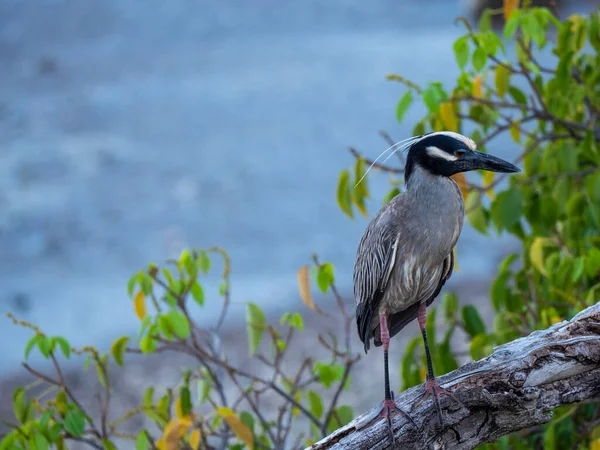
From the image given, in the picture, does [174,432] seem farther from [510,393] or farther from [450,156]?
[450,156]

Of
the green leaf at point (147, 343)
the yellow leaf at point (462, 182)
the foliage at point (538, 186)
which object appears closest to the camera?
the green leaf at point (147, 343)

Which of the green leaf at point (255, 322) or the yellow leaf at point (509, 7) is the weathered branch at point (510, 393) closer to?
the green leaf at point (255, 322)

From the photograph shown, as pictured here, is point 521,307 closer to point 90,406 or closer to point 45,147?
point 90,406

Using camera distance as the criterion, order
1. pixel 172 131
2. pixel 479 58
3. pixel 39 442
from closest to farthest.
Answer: pixel 39 442
pixel 479 58
pixel 172 131

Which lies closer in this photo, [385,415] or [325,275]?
[385,415]

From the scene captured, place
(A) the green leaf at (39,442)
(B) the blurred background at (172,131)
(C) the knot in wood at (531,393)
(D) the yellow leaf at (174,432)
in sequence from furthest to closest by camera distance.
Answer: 1. (B) the blurred background at (172,131)
2. (D) the yellow leaf at (174,432)
3. (A) the green leaf at (39,442)
4. (C) the knot in wood at (531,393)

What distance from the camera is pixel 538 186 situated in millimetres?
3318

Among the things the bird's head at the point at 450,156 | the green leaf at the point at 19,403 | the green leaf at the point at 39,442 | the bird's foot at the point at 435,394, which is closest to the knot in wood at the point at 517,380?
the bird's foot at the point at 435,394

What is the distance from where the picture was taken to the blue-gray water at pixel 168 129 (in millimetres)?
7836

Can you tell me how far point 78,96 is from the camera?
1055 centimetres

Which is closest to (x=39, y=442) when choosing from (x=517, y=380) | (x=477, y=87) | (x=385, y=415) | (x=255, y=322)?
(x=255, y=322)

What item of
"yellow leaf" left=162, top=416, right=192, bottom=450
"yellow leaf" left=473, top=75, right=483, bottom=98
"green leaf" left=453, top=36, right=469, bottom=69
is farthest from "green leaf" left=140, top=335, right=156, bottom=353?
"yellow leaf" left=473, top=75, right=483, bottom=98

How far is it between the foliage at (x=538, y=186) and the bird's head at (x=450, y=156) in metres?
0.32

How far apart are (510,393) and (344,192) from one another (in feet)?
3.37
